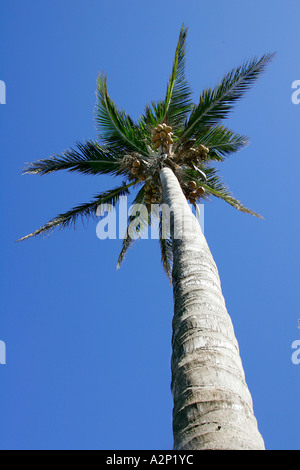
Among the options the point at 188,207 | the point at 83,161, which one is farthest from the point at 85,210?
the point at 188,207

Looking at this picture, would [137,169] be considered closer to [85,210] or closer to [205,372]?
[85,210]

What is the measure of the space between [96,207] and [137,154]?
1.63m

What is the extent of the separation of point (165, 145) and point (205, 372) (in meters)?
5.78

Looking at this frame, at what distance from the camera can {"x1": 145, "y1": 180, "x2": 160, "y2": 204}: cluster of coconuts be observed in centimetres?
779

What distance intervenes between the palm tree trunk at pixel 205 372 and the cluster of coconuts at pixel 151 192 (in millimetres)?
4385

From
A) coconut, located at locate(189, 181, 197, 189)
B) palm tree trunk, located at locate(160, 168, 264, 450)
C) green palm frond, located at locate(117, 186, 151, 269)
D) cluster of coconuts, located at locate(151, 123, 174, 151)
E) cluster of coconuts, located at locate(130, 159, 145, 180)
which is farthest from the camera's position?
green palm frond, located at locate(117, 186, 151, 269)

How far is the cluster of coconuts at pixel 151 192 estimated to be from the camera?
7.79 meters

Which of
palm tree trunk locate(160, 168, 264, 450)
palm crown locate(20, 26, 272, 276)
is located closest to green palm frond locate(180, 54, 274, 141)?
palm crown locate(20, 26, 272, 276)

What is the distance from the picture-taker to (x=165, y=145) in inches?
295

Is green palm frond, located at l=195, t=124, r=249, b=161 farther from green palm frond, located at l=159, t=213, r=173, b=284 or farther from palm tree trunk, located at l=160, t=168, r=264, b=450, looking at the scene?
palm tree trunk, located at l=160, t=168, r=264, b=450

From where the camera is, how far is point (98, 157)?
839 centimetres

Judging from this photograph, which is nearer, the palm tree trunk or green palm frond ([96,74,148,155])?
the palm tree trunk
